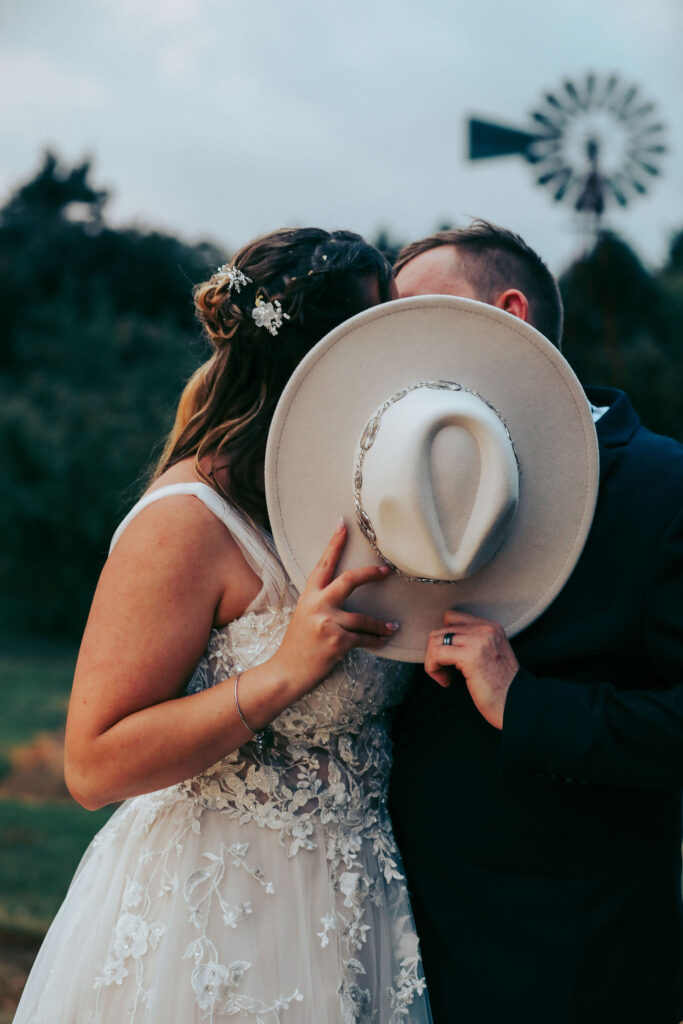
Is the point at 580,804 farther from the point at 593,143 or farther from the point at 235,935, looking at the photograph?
the point at 593,143

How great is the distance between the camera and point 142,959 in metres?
1.78

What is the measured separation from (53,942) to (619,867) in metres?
1.28

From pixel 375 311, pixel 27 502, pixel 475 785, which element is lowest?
pixel 475 785

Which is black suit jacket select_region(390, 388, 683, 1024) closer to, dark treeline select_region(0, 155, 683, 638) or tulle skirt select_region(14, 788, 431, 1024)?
tulle skirt select_region(14, 788, 431, 1024)

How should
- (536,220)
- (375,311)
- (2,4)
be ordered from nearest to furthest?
(375,311) → (536,220) → (2,4)

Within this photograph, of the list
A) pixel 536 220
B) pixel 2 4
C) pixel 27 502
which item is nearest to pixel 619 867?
pixel 536 220

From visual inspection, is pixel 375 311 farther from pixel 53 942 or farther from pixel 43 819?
pixel 43 819

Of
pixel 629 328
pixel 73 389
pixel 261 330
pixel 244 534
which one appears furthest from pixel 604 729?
pixel 629 328

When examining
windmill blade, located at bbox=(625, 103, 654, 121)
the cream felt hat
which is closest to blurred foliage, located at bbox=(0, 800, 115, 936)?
the cream felt hat

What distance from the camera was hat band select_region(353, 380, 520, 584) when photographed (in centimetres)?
161

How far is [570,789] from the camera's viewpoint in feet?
6.07

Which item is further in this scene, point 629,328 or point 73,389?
point 629,328

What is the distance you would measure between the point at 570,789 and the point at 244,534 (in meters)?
0.89

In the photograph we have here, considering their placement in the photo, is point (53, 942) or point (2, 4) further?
point (2, 4)
